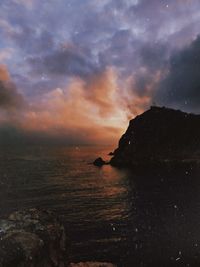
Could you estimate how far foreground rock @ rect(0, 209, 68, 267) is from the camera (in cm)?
1259

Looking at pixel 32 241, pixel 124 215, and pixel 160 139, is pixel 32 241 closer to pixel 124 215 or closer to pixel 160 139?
pixel 124 215

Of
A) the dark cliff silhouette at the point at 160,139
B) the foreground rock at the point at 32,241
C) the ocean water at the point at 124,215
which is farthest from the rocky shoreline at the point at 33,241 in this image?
the dark cliff silhouette at the point at 160,139

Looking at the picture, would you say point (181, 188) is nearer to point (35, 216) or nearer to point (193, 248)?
point (193, 248)

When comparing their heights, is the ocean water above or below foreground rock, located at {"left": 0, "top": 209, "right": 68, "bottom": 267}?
below

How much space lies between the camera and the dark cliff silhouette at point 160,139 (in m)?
136

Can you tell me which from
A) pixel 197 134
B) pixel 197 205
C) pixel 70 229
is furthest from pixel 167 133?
pixel 70 229

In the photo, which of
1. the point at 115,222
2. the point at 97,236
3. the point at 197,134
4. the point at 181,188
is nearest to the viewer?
the point at 97,236

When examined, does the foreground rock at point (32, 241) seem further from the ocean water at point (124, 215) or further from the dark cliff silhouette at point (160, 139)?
the dark cliff silhouette at point (160, 139)

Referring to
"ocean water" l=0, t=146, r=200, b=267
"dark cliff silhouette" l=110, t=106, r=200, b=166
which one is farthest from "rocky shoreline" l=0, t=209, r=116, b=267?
"dark cliff silhouette" l=110, t=106, r=200, b=166

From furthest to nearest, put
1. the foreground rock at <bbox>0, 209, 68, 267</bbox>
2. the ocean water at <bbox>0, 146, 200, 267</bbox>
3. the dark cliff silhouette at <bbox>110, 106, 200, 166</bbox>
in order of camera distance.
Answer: the dark cliff silhouette at <bbox>110, 106, 200, 166</bbox>, the ocean water at <bbox>0, 146, 200, 267</bbox>, the foreground rock at <bbox>0, 209, 68, 267</bbox>

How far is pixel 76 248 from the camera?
104 feet

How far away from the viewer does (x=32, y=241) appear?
13391mm

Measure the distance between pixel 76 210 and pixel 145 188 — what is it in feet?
97.2

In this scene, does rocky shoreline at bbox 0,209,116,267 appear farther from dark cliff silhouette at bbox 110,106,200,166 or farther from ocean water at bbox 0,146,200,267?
dark cliff silhouette at bbox 110,106,200,166
